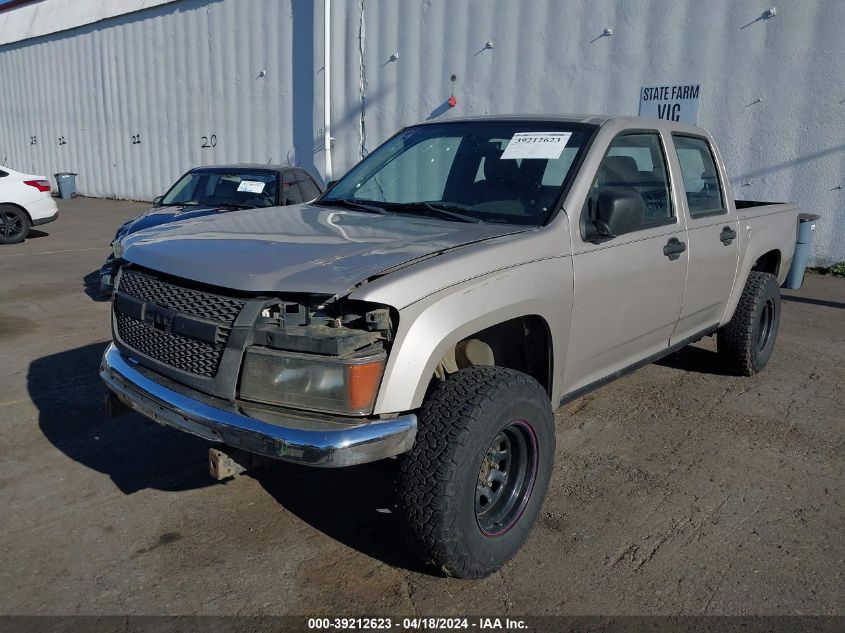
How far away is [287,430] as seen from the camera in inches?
105

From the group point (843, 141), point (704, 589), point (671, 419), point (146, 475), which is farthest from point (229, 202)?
point (843, 141)

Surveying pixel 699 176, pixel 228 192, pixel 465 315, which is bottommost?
pixel 228 192

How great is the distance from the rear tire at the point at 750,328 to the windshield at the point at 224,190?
5133mm

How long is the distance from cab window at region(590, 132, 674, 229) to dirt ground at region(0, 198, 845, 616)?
4.62 feet

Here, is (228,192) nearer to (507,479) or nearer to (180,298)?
(180,298)

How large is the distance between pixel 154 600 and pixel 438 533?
3.86 feet

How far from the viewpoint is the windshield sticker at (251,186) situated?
28.3 feet

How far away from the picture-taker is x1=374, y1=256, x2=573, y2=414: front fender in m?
2.72

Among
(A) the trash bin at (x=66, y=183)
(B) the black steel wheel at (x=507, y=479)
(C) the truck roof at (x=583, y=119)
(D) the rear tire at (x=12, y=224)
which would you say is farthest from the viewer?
(A) the trash bin at (x=66, y=183)

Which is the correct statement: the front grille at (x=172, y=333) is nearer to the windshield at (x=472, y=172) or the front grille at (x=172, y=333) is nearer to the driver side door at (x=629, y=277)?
the windshield at (x=472, y=172)

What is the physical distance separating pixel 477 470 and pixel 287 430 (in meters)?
0.74

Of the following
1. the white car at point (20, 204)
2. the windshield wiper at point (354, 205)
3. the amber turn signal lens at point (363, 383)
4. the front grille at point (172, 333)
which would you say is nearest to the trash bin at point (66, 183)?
the white car at point (20, 204)

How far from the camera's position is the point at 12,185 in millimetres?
12875

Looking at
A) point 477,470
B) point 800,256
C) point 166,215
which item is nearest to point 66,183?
point 166,215
